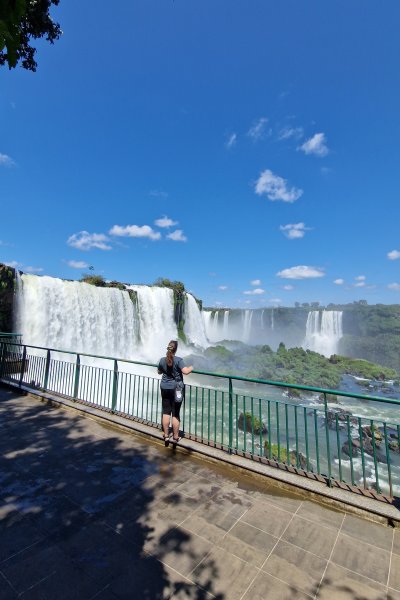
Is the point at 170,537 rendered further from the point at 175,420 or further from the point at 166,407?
the point at 166,407

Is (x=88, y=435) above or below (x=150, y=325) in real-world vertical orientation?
below

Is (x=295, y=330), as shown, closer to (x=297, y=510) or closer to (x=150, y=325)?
(x=150, y=325)

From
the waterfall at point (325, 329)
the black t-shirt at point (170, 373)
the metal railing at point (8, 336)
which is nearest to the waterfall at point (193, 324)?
the waterfall at point (325, 329)

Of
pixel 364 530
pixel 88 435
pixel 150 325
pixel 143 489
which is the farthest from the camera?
pixel 150 325

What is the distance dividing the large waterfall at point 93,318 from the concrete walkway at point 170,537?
1746 cm

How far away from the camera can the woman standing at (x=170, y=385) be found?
16.3ft

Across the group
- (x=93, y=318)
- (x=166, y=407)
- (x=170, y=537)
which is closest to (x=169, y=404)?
(x=166, y=407)

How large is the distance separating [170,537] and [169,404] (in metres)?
2.27

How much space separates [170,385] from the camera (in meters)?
4.95

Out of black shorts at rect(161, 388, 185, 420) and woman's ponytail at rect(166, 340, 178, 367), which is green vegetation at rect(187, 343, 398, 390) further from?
woman's ponytail at rect(166, 340, 178, 367)

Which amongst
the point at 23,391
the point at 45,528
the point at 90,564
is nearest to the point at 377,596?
the point at 90,564

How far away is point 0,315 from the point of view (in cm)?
1850

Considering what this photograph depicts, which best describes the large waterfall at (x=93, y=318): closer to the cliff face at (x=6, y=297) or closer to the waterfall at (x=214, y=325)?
the cliff face at (x=6, y=297)

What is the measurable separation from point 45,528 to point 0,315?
18967mm
